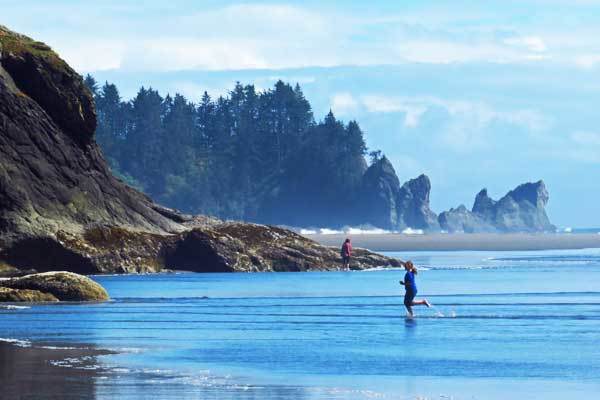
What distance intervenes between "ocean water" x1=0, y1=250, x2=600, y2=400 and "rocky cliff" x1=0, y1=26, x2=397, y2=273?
956cm

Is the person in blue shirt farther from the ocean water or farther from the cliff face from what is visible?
the cliff face

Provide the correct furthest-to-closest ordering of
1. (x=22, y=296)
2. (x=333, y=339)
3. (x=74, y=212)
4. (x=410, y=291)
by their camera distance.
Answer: (x=74, y=212)
(x=22, y=296)
(x=410, y=291)
(x=333, y=339)

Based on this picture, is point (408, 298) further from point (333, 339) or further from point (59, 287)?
point (59, 287)

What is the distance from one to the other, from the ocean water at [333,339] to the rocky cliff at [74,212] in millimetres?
9564

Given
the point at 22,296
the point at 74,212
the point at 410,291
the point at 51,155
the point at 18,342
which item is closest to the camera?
the point at 18,342

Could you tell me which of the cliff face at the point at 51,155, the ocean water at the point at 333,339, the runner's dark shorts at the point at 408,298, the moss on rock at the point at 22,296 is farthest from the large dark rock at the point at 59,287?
the cliff face at the point at 51,155

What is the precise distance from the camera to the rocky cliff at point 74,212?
2827 inches

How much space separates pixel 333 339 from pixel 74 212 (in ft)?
137

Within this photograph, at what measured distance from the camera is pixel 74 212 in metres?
76.3

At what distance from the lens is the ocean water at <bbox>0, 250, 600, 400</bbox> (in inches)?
1059

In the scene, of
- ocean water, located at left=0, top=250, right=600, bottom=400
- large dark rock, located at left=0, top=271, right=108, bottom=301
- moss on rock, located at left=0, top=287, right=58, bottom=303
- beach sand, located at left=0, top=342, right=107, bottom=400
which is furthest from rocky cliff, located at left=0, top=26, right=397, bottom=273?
beach sand, located at left=0, top=342, right=107, bottom=400

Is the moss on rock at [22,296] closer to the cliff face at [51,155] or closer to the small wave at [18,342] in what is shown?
the small wave at [18,342]

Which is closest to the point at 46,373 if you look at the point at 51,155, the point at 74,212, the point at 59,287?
the point at 59,287

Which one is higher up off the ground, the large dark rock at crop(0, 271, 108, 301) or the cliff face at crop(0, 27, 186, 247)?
the cliff face at crop(0, 27, 186, 247)
